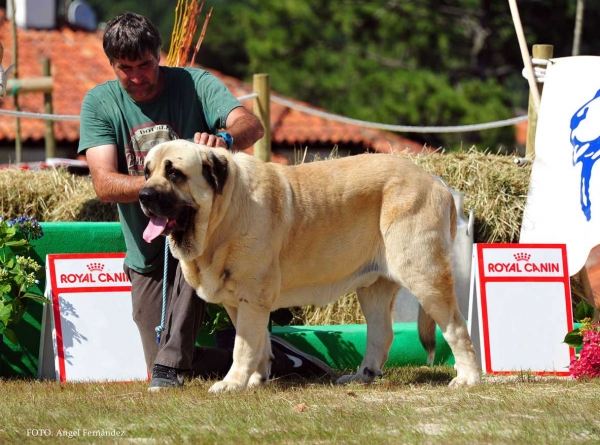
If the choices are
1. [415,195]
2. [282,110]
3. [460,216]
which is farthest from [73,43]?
[415,195]

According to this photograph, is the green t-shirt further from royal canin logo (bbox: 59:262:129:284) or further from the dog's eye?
the dog's eye

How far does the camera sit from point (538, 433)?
402 cm

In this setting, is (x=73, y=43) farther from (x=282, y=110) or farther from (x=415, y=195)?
(x=415, y=195)

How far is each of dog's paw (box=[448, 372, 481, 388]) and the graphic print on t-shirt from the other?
7.08ft

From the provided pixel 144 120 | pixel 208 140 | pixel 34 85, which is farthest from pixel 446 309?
pixel 34 85

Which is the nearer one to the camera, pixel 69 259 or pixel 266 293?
pixel 266 293

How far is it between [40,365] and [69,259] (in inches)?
27.4

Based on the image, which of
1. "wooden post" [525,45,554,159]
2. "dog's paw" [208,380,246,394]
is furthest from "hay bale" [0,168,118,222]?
"wooden post" [525,45,554,159]

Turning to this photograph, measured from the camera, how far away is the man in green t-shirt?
5.39 metres

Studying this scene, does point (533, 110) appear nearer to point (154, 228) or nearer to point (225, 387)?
point (225, 387)

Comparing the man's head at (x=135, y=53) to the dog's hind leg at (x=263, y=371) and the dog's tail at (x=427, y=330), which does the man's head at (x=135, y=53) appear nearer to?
the dog's hind leg at (x=263, y=371)

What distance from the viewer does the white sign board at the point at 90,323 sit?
5.90 meters

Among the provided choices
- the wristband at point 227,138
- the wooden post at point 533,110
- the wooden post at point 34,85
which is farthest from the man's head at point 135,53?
the wooden post at point 34,85

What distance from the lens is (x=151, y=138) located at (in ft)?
18.3
